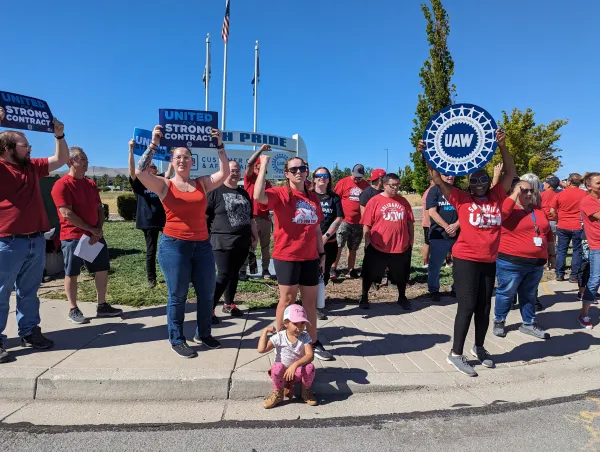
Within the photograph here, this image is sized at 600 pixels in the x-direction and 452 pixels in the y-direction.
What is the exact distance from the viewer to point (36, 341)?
388 centimetres

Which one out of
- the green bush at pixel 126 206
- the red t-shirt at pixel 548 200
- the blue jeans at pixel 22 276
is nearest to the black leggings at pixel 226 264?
the blue jeans at pixel 22 276

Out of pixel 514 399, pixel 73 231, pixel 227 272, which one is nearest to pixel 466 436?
pixel 514 399

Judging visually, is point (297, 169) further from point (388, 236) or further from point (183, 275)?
point (388, 236)

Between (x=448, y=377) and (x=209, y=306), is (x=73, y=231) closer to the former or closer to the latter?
(x=209, y=306)

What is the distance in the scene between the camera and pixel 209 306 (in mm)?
4008

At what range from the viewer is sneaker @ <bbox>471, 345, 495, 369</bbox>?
Result: 12.7 ft

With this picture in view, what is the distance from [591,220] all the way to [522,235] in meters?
1.17

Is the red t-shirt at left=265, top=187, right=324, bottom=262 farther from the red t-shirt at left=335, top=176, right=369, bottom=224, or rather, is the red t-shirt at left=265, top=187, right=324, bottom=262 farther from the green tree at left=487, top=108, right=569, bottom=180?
the green tree at left=487, top=108, right=569, bottom=180

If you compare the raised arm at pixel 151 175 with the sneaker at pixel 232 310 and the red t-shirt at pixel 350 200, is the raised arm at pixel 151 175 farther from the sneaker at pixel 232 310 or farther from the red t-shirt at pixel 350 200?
the red t-shirt at pixel 350 200

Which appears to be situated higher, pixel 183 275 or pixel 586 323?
pixel 183 275

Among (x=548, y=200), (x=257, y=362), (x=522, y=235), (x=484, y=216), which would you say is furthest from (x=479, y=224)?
(x=548, y=200)

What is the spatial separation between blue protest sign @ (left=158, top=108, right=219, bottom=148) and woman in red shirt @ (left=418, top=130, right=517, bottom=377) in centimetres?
230

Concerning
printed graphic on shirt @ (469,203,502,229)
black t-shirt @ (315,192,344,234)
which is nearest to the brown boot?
printed graphic on shirt @ (469,203,502,229)

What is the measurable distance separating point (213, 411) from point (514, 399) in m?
2.45
